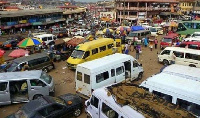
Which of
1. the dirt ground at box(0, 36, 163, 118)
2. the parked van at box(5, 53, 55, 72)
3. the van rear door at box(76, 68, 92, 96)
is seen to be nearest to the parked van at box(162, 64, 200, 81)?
the dirt ground at box(0, 36, 163, 118)

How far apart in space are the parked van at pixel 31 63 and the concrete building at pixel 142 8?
1770 inches

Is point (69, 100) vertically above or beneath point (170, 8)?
beneath

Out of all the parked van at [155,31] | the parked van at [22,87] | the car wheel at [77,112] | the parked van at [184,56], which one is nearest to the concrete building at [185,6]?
the parked van at [155,31]

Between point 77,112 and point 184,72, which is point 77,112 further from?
point 184,72

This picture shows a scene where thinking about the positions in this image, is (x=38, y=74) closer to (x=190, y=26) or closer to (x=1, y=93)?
(x=1, y=93)

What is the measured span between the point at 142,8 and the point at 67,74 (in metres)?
45.8

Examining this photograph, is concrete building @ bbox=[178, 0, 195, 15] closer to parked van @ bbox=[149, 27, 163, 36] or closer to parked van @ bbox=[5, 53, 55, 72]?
parked van @ bbox=[149, 27, 163, 36]

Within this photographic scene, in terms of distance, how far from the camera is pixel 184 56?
1661cm

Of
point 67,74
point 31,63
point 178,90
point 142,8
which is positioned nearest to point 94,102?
point 178,90

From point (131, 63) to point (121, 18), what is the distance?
4991cm

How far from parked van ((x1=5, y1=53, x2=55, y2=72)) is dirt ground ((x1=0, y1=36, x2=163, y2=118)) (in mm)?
977

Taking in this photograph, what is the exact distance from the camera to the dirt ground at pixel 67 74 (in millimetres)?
11578

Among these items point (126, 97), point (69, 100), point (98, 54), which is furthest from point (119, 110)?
point (98, 54)

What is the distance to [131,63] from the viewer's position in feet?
44.3
